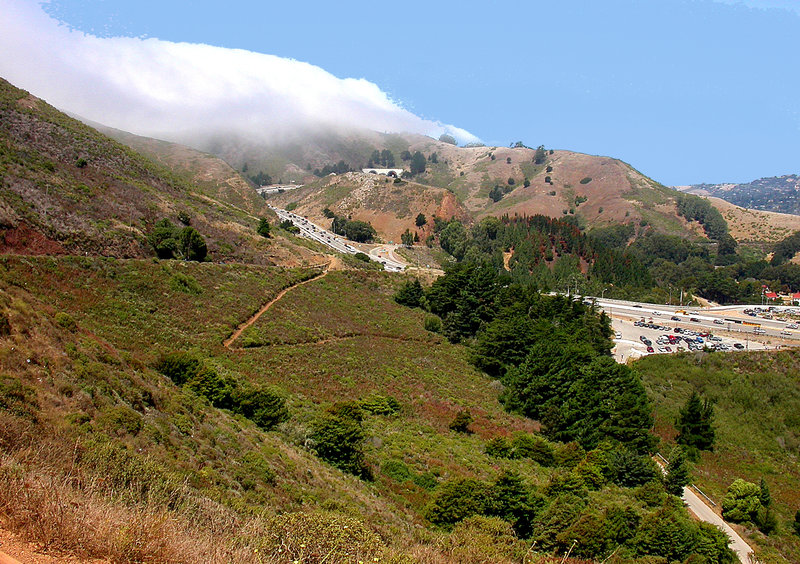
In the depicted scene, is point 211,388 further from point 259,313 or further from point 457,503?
point 259,313

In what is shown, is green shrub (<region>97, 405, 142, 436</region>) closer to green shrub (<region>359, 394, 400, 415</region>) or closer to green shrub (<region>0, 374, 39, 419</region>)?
green shrub (<region>0, 374, 39, 419</region>)

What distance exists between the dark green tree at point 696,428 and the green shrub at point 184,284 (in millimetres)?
39528

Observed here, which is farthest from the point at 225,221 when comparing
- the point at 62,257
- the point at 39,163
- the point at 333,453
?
the point at 333,453

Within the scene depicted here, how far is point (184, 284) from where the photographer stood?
127ft

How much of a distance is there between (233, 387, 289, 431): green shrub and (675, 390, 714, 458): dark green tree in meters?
32.2

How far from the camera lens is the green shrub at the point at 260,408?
2261cm

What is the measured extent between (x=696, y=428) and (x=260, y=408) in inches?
1360

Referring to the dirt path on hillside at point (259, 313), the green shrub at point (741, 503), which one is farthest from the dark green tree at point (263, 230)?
the green shrub at point (741, 503)

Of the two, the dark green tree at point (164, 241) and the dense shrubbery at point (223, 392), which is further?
the dark green tree at point (164, 241)

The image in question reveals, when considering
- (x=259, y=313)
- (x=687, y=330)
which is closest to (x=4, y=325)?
(x=259, y=313)

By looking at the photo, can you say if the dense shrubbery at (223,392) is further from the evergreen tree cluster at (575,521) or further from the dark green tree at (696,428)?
the dark green tree at (696,428)

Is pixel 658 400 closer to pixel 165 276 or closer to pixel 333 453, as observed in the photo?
pixel 333 453

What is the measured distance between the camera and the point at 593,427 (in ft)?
112

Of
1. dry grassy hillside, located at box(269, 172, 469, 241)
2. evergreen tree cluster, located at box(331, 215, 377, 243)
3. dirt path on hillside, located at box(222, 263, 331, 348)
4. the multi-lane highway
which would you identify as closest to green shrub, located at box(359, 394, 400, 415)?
dirt path on hillside, located at box(222, 263, 331, 348)
